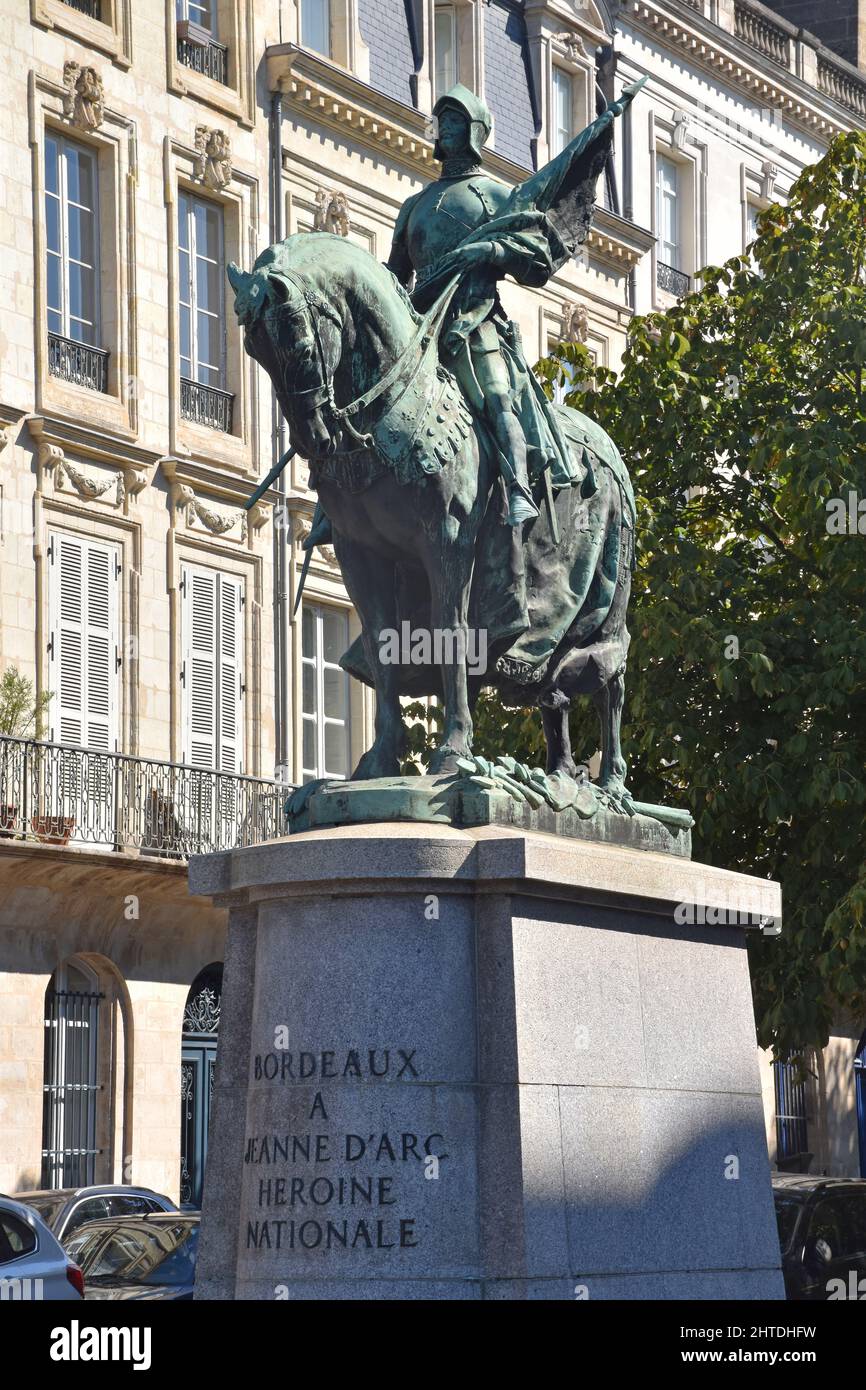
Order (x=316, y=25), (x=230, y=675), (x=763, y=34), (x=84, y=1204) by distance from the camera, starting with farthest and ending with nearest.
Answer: (x=763, y=34)
(x=316, y=25)
(x=230, y=675)
(x=84, y=1204)

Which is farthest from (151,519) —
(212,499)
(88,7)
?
(88,7)

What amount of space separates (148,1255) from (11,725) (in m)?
10.5

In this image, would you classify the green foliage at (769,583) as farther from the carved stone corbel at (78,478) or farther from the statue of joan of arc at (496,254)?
the statue of joan of arc at (496,254)

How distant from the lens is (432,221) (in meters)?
11.4

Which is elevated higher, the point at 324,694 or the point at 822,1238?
the point at 324,694

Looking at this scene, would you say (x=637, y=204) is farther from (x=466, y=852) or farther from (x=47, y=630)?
(x=466, y=852)

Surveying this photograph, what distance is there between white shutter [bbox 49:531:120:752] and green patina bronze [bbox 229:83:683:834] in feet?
51.3

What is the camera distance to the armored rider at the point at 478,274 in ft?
35.7

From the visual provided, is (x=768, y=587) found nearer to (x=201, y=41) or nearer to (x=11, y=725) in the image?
(x=11, y=725)

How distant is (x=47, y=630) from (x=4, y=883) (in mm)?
2836

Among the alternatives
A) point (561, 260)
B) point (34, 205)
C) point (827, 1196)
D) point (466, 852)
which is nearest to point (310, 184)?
point (34, 205)

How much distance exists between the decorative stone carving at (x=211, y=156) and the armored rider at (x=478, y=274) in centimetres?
1846

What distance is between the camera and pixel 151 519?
94.1ft


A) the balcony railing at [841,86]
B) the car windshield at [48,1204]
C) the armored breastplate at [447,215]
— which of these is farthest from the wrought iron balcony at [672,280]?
the armored breastplate at [447,215]
